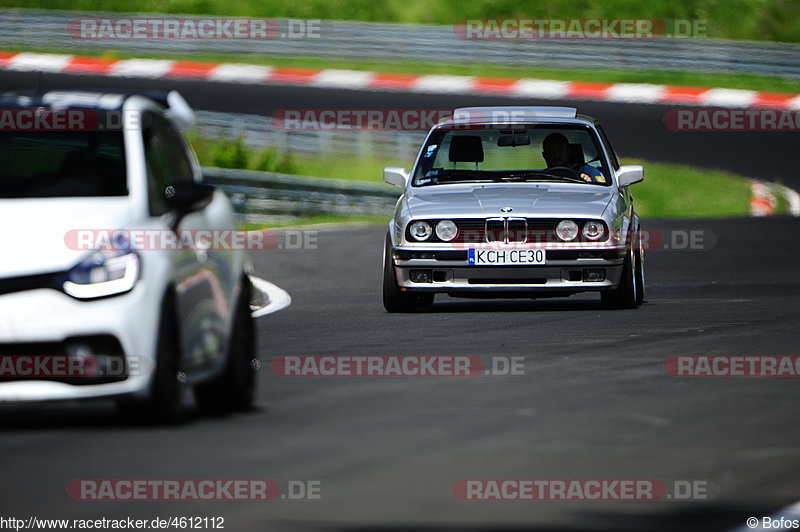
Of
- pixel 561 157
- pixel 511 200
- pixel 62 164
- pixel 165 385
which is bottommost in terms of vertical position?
pixel 165 385

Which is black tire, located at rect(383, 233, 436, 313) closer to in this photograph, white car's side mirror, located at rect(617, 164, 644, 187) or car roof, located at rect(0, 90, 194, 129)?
white car's side mirror, located at rect(617, 164, 644, 187)

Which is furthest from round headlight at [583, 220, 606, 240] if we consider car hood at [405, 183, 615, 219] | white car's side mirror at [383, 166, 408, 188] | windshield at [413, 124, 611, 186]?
white car's side mirror at [383, 166, 408, 188]

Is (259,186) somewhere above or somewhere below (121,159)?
below

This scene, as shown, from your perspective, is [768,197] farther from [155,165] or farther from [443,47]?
[155,165]

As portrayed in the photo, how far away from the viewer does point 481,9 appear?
4512 cm

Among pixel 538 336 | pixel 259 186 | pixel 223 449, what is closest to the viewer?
pixel 223 449

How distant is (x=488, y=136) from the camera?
16.0 metres

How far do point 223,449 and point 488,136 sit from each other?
8273mm

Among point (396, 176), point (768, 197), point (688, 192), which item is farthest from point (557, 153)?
point (688, 192)

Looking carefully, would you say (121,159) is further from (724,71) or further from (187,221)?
(724,71)

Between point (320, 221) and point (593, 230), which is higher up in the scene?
point (593, 230)

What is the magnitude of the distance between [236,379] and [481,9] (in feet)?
120

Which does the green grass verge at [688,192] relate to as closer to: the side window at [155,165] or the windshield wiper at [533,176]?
the windshield wiper at [533,176]

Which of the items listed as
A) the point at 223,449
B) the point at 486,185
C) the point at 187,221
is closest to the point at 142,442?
the point at 223,449
